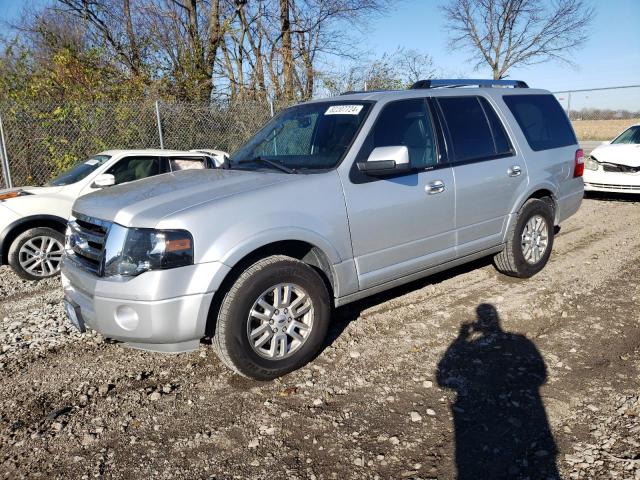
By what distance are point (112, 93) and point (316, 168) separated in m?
9.45

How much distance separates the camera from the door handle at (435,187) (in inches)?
165

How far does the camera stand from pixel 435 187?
13.9 ft

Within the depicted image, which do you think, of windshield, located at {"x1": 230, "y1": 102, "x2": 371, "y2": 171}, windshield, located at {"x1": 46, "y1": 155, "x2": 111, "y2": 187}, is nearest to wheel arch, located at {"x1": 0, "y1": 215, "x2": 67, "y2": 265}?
windshield, located at {"x1": 46, "y1": 155, "x2": 111, "y2": 187}

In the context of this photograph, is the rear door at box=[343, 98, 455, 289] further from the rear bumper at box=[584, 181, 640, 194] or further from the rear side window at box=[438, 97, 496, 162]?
the rear bumper at box=[584, 181, 640, 194]

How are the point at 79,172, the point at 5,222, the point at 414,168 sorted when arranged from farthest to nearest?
1. the point at 79,172
2. the point at 5,222
3. the point at 414,168

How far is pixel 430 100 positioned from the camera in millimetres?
4484

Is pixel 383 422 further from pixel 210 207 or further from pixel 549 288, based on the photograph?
pixel 549 288

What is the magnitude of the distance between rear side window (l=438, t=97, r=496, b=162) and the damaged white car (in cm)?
Answer: 595

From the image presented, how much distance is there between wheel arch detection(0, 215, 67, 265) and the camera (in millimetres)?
5969

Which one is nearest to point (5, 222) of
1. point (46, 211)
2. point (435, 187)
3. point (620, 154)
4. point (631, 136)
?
point (46, 211)

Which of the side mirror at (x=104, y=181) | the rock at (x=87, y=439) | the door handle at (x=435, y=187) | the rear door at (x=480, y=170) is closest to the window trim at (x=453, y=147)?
the rear door at (x=480, y=170)

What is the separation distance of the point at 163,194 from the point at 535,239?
155 inches

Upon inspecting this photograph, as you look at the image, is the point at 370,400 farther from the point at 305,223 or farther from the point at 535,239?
the point at 535,239

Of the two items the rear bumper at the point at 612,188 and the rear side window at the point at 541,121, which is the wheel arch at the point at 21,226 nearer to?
the rear side window at the point at 541,121
